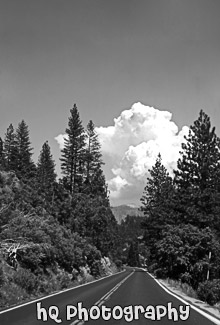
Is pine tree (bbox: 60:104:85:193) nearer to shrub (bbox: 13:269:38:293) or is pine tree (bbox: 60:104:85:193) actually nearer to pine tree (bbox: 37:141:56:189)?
pine tree (bbox: 37:141:56:189)

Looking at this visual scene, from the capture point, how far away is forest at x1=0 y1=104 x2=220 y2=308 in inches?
846

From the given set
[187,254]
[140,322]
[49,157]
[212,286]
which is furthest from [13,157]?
[140,322]

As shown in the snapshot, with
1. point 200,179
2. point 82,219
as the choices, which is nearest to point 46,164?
point 82,219

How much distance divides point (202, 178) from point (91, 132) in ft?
123

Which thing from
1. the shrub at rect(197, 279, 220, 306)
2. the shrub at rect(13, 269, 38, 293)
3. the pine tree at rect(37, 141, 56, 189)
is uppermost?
the pine tree at rect(37, 141, 56, 189)

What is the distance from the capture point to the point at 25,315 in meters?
12.1

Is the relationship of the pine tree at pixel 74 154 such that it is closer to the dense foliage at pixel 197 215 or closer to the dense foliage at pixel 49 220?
the dense foliage at pixel 49 220

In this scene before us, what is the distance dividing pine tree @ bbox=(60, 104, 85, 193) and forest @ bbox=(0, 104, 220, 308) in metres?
0.18

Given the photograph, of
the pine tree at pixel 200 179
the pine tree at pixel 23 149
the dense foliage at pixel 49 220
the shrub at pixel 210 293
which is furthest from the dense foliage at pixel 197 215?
the pine tree at pixel 23 149

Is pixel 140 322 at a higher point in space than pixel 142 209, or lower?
lower

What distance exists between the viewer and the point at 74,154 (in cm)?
6844

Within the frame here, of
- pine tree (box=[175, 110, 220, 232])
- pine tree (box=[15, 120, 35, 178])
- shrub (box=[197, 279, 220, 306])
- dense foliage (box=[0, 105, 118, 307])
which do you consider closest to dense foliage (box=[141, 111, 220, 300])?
pine tree (box=[175, 110, 220, 232])

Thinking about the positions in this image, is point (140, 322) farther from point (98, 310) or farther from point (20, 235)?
point (20, 235)

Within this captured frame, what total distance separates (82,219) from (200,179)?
717 inches
